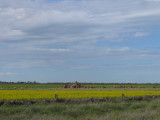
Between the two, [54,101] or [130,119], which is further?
[54,101]

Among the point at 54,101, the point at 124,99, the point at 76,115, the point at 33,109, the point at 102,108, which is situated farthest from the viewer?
the point at 124,99

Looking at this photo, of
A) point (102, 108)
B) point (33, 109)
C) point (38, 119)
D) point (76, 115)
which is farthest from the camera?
point (102, 108)

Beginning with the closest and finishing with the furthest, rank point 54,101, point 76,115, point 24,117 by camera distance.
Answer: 1. point 24,117
2. point 76,115
3. point 54,101

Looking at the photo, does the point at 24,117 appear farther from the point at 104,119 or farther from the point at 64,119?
the point at 104,119

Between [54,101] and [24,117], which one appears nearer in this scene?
[24,117]

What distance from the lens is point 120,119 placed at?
13.9 meters

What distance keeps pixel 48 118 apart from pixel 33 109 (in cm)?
418

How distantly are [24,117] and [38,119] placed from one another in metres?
1.66

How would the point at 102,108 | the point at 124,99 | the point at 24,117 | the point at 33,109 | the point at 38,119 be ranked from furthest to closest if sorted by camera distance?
the point at 124,99 < the point at 102,108 < the point at 33,109 < the point at 24,117 < the point at 38,119

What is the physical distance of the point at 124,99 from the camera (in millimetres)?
24906

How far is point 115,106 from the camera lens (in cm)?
2003

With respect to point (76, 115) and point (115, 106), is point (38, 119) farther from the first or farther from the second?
point (115, 106)

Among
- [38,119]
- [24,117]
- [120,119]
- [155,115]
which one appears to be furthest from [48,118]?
[155,115]

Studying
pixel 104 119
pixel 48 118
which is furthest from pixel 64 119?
pixel 104 119
